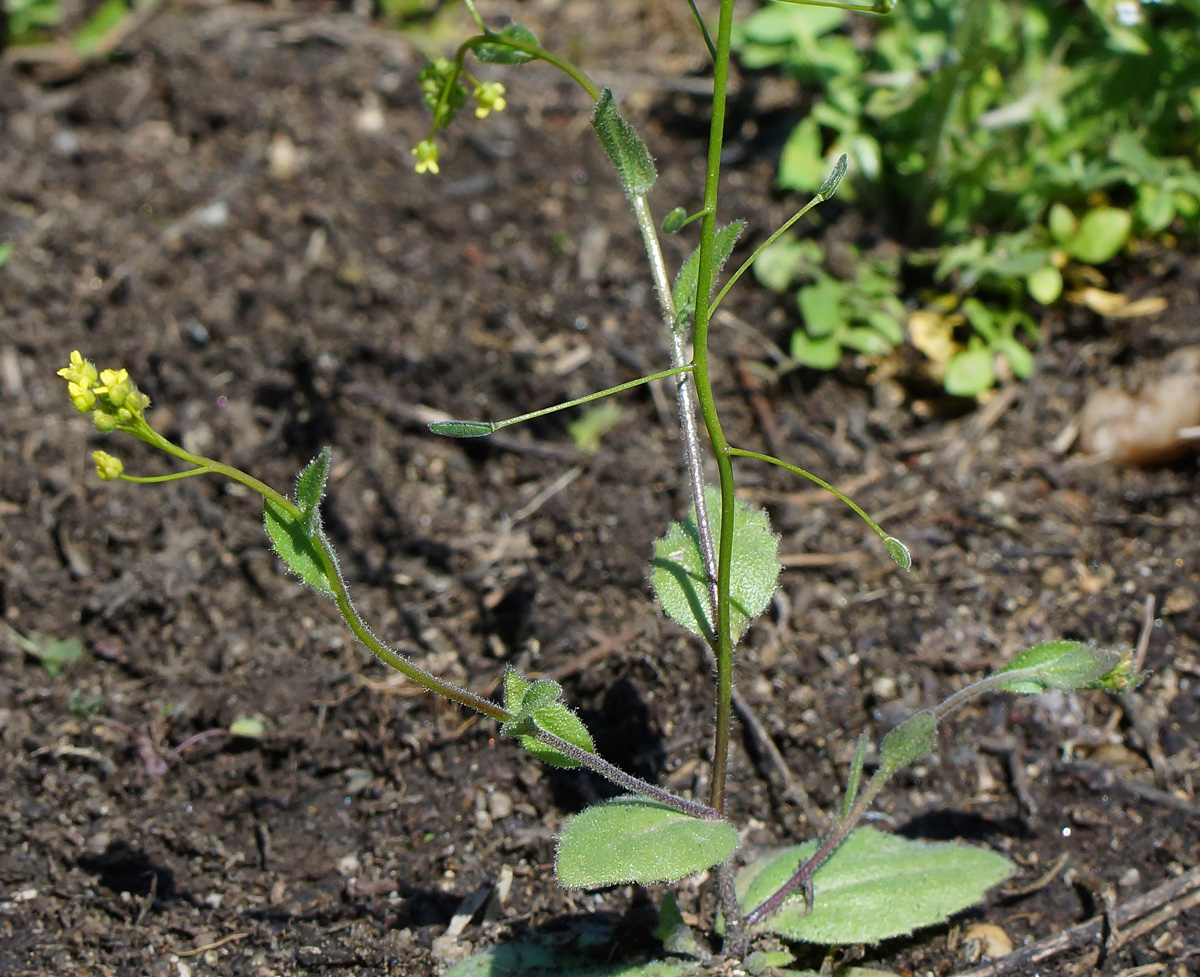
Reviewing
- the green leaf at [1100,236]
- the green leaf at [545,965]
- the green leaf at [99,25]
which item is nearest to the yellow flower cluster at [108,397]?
the green leaf at [545,965]

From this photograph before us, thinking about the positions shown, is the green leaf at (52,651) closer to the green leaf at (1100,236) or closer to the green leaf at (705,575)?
the green leaf at (705,575)

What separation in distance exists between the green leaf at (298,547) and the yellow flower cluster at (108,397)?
0.25m

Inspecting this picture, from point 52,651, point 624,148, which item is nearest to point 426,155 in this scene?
point 624,148

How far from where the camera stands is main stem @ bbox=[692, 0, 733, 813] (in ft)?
5.13

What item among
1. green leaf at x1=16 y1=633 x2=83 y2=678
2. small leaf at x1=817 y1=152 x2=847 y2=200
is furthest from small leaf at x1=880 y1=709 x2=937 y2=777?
green leaf at x1=16 y1=633 x2=83 y2=678

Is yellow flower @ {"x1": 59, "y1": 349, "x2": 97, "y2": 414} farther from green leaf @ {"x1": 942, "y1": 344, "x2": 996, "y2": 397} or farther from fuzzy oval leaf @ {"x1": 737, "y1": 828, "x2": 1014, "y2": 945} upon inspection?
green leaf @ {"x1": 942, "y1": 344, "x2": 996, "y2": 397}

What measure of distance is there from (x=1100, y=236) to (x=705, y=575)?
6.64 ft

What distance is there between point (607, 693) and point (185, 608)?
3.68 ft

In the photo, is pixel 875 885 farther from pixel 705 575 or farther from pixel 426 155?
pixel 426 155

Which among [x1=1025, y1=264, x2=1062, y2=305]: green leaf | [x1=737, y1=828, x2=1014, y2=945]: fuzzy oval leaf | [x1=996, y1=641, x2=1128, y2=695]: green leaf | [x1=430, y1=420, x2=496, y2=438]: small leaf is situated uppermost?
[x1=430, y1=420, x2=496, y2=438]: small leaf

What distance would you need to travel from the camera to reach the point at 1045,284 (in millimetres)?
3299

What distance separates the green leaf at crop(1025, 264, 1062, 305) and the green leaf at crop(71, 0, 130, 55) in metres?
3.67

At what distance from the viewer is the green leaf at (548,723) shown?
1886mm

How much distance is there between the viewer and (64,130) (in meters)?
4.17
